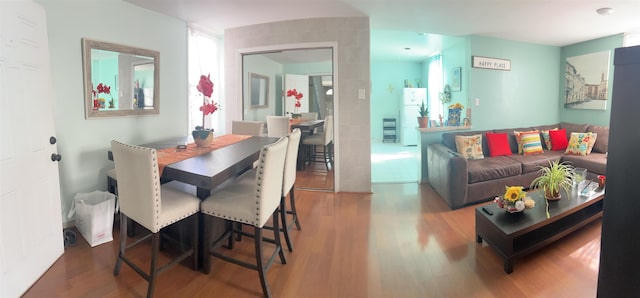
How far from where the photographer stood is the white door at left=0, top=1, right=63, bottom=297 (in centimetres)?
187

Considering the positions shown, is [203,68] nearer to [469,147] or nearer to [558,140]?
[469,147]

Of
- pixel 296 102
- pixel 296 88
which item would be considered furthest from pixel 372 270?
pixel 296 88

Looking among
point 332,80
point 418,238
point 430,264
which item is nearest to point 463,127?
point 332,80

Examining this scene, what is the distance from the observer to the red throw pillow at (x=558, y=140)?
4723 mm

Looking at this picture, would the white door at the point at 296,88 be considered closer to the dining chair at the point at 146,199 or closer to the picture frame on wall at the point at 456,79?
the dining chair at the point at 146,199

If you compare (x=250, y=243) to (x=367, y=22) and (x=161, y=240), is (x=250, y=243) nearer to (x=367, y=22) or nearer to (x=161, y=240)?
(x=161, y=240)

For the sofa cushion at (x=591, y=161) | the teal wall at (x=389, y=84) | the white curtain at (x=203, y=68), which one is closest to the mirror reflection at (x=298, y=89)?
the white curtain at (x=203, y=68)

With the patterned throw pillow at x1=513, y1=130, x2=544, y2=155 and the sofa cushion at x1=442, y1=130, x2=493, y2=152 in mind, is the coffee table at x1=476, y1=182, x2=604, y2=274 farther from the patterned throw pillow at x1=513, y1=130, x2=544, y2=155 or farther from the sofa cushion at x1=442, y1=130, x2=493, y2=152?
the patterned throw pillow at x1=513, y1=130, x2=544, y2=155

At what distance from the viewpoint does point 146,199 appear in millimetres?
1910

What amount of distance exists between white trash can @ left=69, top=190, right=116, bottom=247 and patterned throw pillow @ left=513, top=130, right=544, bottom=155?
4837 mm

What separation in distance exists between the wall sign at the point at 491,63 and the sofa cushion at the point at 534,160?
1.48 m

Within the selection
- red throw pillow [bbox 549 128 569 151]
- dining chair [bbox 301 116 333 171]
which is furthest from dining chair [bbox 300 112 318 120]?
red throw pillow [bbox 549 128 569 151]

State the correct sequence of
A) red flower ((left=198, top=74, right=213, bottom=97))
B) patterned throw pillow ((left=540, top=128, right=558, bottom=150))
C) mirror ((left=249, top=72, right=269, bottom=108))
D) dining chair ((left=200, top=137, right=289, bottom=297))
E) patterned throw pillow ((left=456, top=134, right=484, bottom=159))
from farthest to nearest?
1. patterned throw pillow ((left=540, top=128, right=558, bottom=150))
2. mirror ((left=249, top=72, right=269, bottom=108))
3. patterned throw pillow ((left=456, top=134, right=484, bottom=159))
4. red flower ((left=198, top=74, right=213, bottom=97))
5. dining chair ((left=200, top=137, right=289, bottom=297))

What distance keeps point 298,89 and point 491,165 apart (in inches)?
99.4
